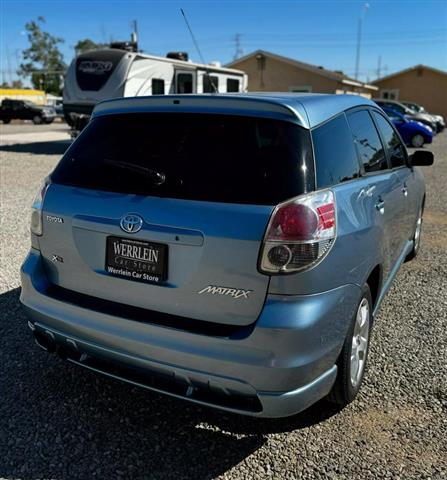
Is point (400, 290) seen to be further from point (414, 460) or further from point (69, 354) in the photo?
point (69, 354)

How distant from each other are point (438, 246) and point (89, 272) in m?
5.08

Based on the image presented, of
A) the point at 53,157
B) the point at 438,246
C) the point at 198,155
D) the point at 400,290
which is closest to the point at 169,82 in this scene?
the point at 53,157

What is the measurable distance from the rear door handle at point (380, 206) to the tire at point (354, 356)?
526 millimetres

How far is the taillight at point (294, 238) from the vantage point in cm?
214

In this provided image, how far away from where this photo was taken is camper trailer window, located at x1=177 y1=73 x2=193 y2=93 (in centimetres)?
1688

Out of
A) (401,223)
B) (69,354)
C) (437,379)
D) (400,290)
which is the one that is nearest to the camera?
(69,354)

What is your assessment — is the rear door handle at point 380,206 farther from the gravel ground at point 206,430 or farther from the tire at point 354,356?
the gravel ground at point 206,430

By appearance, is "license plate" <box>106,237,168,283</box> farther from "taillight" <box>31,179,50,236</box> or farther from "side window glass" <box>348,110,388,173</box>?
"side window glass" <box>348,110,388,173</box>

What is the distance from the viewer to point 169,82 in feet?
53.6

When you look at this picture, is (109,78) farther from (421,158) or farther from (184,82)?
(421,158)

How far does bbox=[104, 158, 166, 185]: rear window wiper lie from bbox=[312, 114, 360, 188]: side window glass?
754 mm

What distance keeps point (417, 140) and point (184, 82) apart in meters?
10.4

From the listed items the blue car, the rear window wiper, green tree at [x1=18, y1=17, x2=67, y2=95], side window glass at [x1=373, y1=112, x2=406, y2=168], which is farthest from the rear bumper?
green tree at [x1=18, y1=17, x2=67, y2=95]

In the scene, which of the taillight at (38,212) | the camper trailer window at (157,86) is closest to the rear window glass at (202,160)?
the taillight at (38,212)
